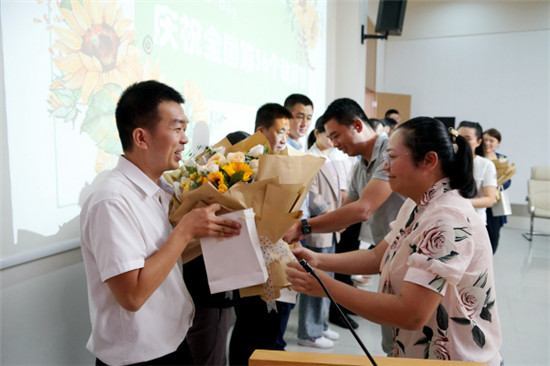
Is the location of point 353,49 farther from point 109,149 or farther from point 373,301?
point 373,301

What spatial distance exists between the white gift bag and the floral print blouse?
1.49 feet

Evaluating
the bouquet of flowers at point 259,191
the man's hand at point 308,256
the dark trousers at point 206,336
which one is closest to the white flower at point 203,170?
the bouquet of flowers at point 259,191

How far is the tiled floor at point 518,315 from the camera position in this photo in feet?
9.86

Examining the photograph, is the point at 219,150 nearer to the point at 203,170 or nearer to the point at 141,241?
the point at 203,170

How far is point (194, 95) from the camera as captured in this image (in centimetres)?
244

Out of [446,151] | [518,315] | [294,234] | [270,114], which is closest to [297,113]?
[270,114]

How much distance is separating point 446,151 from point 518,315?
3239 mm

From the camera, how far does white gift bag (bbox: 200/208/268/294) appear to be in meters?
1.36

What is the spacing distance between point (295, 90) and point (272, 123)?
173 centimetres

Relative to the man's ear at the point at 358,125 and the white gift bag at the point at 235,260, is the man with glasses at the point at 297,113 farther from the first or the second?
the white gift bag at the point at 235,260

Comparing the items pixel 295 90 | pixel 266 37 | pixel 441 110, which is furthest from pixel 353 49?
pixel 441 110

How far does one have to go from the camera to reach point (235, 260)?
54.6 inches

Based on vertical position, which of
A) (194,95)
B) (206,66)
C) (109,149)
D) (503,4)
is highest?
(503,4)

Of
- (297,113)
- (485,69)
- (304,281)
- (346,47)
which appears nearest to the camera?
(304,281)
